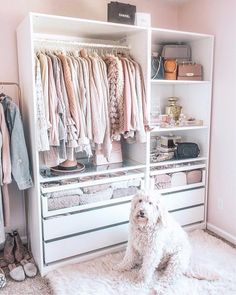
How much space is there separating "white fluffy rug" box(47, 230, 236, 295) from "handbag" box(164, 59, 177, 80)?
165cm

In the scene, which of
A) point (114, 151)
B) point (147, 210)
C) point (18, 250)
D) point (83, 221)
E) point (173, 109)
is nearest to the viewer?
point (147, 210)

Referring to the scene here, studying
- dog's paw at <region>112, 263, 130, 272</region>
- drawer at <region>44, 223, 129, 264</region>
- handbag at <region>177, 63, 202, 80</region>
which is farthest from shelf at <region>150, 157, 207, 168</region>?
dog's paw at <region>112, 263, 130, 272</region>

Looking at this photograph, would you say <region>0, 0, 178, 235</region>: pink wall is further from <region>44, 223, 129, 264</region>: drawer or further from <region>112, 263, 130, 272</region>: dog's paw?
<region>112, 263, 130, 272</region>: dog's paw

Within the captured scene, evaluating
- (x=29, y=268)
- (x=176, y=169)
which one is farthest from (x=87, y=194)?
(x=176, y=169)

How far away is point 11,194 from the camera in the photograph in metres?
2.75

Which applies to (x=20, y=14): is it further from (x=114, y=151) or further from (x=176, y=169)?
(x=176, y=169)

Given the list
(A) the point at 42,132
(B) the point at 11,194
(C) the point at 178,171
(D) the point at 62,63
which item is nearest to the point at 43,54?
(D) the point at 62,63

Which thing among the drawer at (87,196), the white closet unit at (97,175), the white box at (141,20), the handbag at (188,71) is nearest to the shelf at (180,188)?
the white closet unit at (97,175)

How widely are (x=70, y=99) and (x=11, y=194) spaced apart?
113 cm

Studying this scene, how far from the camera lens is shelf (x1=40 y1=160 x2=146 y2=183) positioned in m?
2.37

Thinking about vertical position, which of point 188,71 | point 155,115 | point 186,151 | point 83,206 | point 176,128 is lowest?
point 83,206

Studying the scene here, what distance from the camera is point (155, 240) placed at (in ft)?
7.14

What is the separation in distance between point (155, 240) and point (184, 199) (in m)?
0.90

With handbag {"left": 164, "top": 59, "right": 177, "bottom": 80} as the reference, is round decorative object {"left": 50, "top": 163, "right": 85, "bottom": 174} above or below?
below
